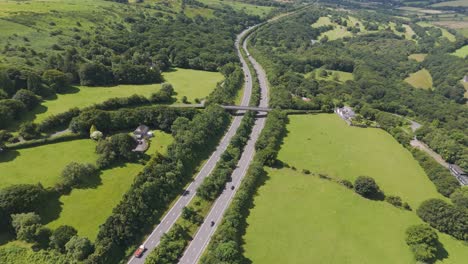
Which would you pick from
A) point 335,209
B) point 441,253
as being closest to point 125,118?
point 335,209

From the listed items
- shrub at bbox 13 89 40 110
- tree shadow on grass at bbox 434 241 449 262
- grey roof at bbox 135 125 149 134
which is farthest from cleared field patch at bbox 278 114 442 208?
shrub at bbox 13 89 40 110

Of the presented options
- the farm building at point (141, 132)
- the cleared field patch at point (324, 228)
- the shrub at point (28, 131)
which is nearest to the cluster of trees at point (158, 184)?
the farm building at point (141, 132)

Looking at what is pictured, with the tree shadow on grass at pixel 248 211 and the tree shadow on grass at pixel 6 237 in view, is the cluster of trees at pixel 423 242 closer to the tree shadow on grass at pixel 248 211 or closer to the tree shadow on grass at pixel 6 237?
the tree shadow on grass at pixel 248 211

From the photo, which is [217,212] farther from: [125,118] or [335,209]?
[125,118]

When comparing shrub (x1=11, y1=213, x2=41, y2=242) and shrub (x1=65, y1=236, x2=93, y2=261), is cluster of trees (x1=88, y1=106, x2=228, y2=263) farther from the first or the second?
shrub (x1=11, y1=213, x2=41, y2=242)

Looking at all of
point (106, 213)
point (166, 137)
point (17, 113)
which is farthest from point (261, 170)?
point (17, 113)

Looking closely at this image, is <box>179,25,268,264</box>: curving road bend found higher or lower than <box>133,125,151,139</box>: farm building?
lower
